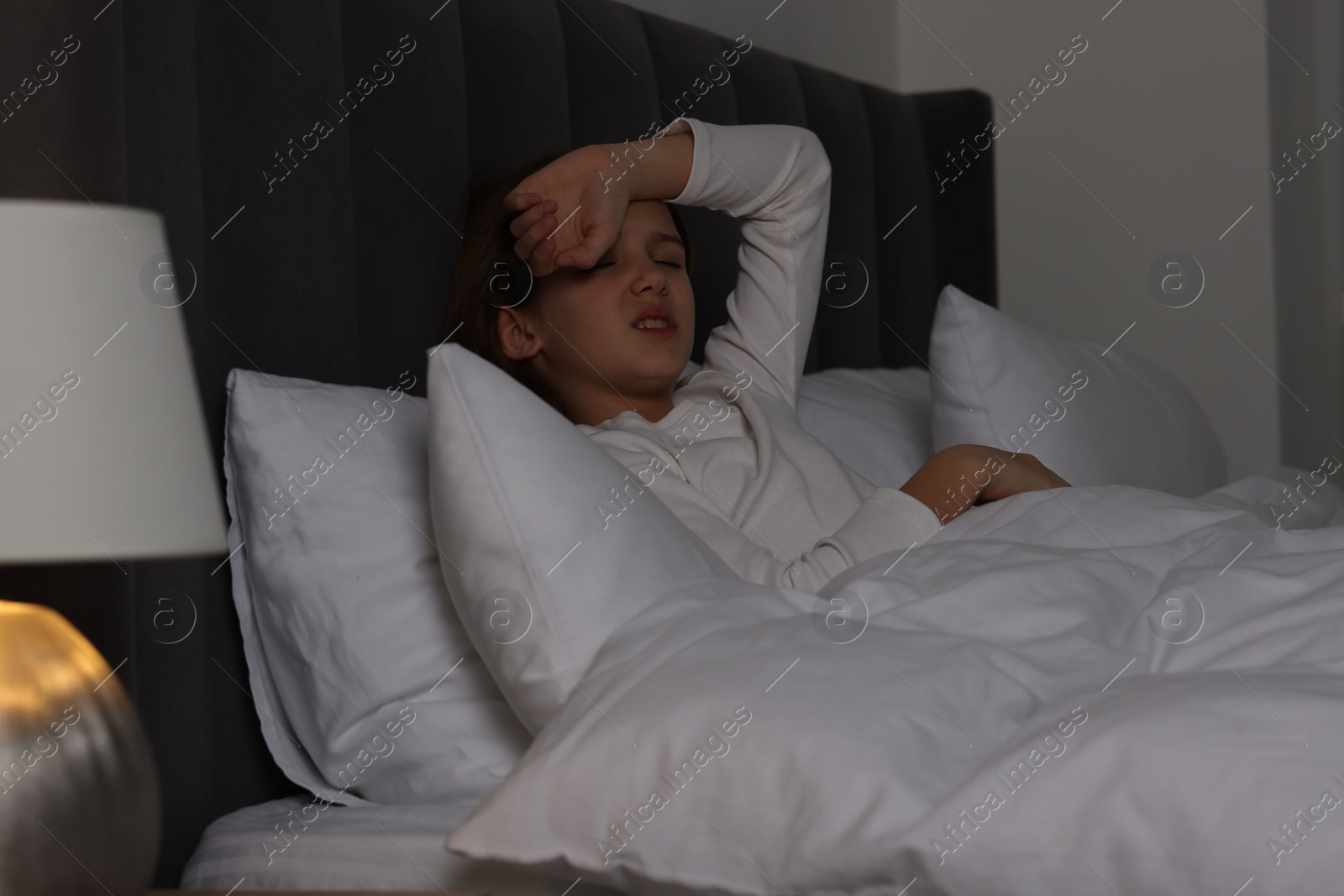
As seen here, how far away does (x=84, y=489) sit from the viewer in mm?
741

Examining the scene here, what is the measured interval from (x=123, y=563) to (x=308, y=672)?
16cm

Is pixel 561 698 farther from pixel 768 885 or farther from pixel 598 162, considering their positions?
pixel 598 162

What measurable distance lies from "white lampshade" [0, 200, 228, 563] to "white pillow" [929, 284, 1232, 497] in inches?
33.7

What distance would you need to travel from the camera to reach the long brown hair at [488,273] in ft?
3.71

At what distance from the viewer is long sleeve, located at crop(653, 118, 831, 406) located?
1.30m

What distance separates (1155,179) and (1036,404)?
111 cm

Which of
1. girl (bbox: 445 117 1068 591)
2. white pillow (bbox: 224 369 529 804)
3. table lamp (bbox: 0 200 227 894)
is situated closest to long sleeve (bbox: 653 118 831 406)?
girl (bbox: 445 117 1068 591)

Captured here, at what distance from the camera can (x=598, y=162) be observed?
1113 millimetres

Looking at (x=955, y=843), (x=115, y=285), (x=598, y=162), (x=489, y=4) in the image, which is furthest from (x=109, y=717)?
(x=489, y=4)

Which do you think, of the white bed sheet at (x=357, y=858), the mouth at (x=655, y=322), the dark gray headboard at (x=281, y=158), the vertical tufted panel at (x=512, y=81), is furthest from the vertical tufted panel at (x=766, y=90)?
the white bed sheet at (x=357, y=858)

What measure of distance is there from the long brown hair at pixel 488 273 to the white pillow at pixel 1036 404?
50 cm

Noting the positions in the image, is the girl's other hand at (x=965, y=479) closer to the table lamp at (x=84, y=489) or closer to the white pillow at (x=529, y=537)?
the white pillow at (x=529, y=537)

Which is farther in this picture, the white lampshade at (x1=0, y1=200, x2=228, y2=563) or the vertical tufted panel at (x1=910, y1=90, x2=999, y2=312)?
the vertical tufted panel at (x1=910, y1=90, x2=999, y2=312)

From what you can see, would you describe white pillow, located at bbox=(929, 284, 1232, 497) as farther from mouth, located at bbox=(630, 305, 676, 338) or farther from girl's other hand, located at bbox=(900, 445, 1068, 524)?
mouth, located at bbox=(630, 305, 676, 338)
